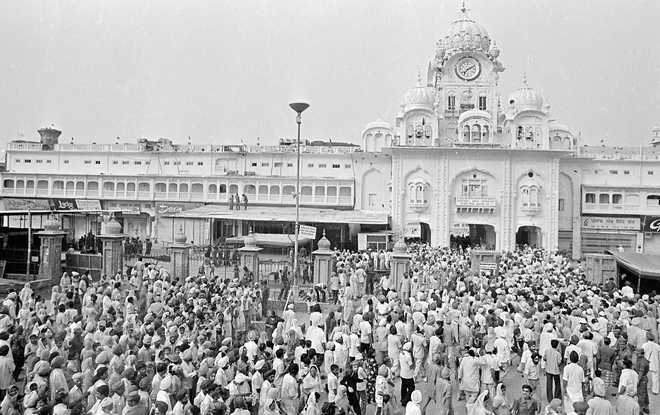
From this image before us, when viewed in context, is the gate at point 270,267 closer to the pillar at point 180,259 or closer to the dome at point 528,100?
the pillar at point 180,259

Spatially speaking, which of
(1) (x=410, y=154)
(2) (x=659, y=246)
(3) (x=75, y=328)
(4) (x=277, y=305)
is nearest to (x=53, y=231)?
(4) (x=277, y=305)

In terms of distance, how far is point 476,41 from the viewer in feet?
133

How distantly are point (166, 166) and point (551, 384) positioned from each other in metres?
38.4

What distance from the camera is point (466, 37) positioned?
40.6 metres

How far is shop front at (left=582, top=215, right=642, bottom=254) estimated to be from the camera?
38.3m

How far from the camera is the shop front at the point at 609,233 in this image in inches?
1507

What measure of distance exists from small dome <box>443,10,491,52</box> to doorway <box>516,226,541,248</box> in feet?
44.8

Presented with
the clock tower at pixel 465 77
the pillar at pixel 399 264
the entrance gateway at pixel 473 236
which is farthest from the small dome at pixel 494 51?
the pillar at pixel 399 264

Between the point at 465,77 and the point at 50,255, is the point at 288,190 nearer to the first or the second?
the point at 465,77

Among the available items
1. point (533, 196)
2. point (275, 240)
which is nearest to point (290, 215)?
point (275, 240)

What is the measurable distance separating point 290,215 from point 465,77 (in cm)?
1679

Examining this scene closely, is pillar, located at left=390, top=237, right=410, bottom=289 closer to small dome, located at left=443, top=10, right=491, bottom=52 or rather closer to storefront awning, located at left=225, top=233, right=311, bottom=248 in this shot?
storefront awning, located at left=225, top=233, right=311, bottom=248

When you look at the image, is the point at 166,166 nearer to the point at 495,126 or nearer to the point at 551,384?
the point at 495,126

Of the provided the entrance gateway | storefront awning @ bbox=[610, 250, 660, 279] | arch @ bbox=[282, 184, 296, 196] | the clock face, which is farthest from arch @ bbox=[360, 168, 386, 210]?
storefront awning @ bbox=[610, 250, 660, 279]
